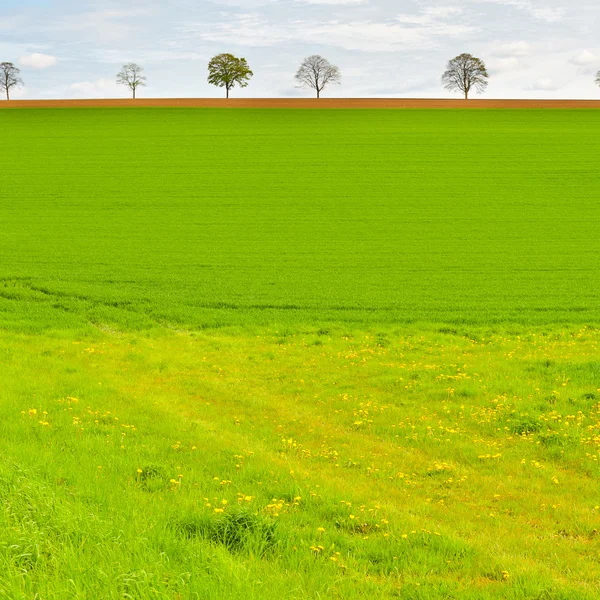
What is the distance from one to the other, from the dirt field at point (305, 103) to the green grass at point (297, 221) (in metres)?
12.6

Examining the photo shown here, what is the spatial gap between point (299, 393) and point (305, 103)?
264ft

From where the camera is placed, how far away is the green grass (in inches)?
909

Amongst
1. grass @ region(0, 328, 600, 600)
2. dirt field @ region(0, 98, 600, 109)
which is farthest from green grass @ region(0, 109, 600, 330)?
dirt field @ region(0, 98, 600, 109)

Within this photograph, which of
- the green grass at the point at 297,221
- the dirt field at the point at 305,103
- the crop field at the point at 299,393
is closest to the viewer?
the crop field at the point at 299,393

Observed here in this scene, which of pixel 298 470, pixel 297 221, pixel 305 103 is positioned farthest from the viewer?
pixel 305 103

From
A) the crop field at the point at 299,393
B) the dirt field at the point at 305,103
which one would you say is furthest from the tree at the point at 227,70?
the crop field at the point at 299,393

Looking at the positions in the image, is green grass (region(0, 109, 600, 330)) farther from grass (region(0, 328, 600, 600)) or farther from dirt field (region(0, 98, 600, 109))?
dirt field (region(0, 98, 600, 109))

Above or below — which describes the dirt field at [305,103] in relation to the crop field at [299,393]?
above

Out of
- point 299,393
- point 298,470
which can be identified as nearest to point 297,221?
point 299,393

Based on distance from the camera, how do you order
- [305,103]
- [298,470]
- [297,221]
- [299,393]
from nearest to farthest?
[298,470], [299,393], [297,221], [305,103]

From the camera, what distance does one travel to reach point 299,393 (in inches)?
560

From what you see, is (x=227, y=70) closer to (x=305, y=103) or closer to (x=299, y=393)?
(x=305, y=103)

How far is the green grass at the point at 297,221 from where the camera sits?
23.1 m

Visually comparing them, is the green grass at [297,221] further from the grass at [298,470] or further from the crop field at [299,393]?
the grass at [298,470]
